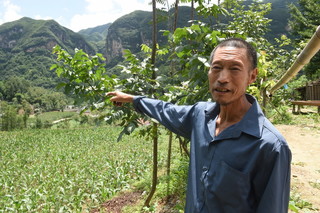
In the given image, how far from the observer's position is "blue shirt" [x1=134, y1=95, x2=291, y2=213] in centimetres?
110

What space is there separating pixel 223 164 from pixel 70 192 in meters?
7.36

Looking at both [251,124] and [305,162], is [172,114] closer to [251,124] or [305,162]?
[251,124]

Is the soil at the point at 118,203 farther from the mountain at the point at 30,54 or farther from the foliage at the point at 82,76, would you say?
the mountain at the point at 30,54

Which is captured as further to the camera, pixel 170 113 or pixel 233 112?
pixel 170 113

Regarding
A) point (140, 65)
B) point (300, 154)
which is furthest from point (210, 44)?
point (300, 154)

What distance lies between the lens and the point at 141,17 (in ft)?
577

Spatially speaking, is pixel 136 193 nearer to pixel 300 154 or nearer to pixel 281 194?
pixel 300 154

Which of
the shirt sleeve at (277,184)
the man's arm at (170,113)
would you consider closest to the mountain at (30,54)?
the man's arm at (170,113)

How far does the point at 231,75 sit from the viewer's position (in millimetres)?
1328

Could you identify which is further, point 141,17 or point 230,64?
point 141,17

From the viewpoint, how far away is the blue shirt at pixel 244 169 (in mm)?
1099

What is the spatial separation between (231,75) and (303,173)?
15.9 feet

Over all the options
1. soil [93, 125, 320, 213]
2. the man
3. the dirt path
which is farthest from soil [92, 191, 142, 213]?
the man

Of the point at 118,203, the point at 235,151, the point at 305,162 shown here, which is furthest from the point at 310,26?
the point at 235,151
